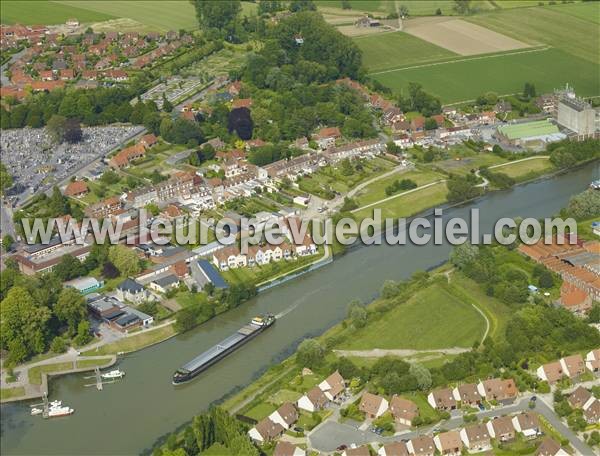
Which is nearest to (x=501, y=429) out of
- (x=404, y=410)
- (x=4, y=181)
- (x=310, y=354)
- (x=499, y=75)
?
(x=404, y=410)

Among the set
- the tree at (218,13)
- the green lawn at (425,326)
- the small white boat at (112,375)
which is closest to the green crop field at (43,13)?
the tree at (218,13)

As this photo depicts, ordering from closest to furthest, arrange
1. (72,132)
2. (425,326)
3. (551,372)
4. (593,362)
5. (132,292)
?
1. (551,372)
2. (593,362)
3. (425,326)
4. (132,292)
5. (72,132)

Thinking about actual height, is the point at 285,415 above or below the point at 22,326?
Answer: below

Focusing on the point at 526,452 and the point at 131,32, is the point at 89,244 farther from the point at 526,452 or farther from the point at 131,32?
the point at 131,32

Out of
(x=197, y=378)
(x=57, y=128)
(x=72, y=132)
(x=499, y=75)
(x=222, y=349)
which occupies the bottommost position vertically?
(x=197, y=378)

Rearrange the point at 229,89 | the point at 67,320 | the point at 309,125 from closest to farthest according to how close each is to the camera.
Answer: the point at 67,320, the point at 309,125, the point at 229,89

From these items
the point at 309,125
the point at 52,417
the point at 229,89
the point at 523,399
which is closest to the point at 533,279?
the point at 523,399

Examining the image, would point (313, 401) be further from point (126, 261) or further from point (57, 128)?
point (57, 128)

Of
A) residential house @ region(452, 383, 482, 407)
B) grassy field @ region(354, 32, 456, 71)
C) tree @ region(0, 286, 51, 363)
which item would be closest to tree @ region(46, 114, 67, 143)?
grassy field @ region(354, 32, 456, 71)
